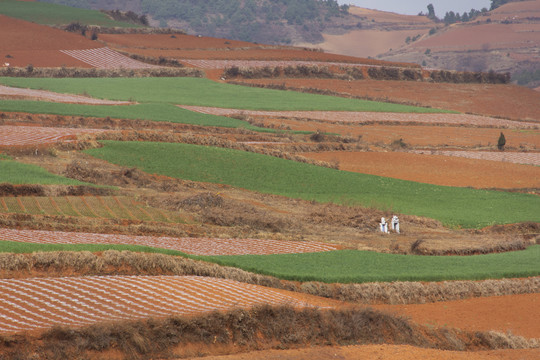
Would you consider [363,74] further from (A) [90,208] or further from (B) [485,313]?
(B) [485,313]

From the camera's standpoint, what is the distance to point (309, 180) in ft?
125

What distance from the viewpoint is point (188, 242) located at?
2430cm

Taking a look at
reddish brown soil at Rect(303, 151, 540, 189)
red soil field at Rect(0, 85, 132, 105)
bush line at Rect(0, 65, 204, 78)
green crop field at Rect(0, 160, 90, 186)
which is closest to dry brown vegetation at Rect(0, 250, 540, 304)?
green crop field at Rect(0, 160, 90, 186)

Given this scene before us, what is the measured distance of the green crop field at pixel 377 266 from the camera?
21047 mm

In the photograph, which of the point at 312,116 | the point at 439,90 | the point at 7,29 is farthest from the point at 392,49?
the point at 312,116

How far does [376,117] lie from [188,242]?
1690 inches

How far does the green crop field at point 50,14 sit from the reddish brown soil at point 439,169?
6654cm

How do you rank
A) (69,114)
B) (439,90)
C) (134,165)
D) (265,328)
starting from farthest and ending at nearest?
(439,90), (69,114), (134,165), (265,328)

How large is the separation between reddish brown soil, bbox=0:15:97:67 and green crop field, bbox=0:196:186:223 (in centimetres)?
4901

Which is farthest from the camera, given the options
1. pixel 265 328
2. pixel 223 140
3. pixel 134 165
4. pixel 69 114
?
pixel 69 114

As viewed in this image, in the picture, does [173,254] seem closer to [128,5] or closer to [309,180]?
[309,180]

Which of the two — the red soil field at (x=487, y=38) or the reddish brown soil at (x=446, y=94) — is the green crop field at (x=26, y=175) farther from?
Answer: the red soil field at (x=487, y=38)

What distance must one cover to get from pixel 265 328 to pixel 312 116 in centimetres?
4718

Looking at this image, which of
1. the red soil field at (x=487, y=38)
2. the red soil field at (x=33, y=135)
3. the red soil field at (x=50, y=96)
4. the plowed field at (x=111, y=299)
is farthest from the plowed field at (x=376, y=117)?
the red soil field at (x=487, y=38)
